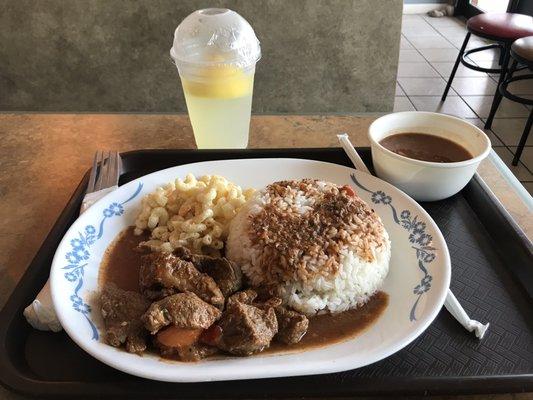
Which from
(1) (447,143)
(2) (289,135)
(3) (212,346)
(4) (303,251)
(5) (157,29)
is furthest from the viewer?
(5) (157,29)

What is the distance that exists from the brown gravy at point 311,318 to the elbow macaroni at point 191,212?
0.05 m

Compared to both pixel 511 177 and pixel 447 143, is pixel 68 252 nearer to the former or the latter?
pixel 447 143

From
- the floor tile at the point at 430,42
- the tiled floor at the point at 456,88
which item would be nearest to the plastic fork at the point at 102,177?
the tiled floor at the point at 456,88

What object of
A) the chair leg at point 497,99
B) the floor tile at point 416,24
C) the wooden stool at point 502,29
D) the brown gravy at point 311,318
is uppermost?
the brown gravy at point 311,318

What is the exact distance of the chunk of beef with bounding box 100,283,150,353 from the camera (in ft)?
2.73

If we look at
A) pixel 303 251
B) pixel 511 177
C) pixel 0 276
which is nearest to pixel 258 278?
pixel 303 251

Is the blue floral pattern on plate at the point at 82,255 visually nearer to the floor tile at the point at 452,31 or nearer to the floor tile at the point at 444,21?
the floor tile at the point at 452,31

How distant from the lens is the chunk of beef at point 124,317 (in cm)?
83

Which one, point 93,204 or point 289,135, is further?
point 289,135

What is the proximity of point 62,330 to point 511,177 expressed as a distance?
1.29 m

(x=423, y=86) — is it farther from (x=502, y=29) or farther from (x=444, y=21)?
(x=444, y=21)

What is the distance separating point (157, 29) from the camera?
2385 millimetres

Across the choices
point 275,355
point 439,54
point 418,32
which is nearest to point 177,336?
point 275,355

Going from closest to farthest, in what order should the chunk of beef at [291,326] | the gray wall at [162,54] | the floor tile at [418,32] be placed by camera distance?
the chunk of beef at [291,326], the gray wall at [162,54], the floor tile at [418,32]
